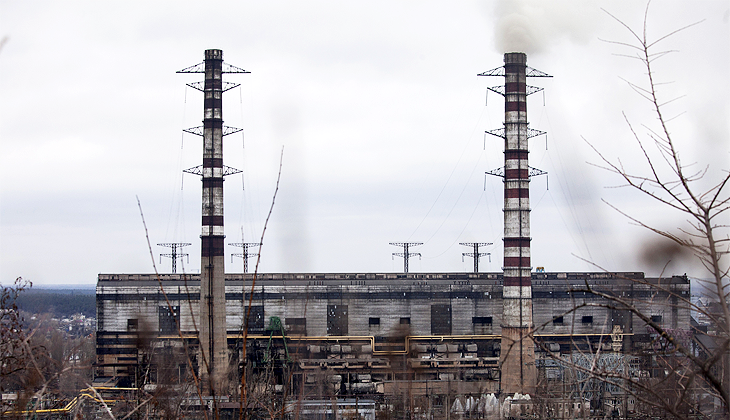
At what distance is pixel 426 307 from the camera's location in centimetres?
3106

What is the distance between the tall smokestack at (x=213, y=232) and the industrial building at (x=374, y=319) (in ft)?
0.15

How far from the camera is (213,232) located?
1057 inches

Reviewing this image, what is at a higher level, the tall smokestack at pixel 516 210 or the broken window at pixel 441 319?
the tall smokestack at pixel 516 210

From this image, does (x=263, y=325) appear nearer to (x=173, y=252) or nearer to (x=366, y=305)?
(x=366, y=305)

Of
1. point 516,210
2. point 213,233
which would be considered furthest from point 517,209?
point 213,233

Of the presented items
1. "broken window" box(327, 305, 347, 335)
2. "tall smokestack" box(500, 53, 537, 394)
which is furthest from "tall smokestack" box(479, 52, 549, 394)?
"broken window" box(327, 305, 347, 335)

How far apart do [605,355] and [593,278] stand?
6.77m

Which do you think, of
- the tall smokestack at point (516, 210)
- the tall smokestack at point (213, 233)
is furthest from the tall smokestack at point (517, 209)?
the tall smokestack at point (213, 233)

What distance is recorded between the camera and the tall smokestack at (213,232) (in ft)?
87.0

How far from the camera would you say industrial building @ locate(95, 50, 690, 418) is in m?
27.2

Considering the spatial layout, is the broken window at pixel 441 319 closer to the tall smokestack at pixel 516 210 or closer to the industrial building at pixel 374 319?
the industrial building at pixel 374 319

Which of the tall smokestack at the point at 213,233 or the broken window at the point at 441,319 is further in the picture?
the broken window at the point at 441,319

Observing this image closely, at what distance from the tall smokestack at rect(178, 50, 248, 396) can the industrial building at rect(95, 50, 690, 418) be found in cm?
5

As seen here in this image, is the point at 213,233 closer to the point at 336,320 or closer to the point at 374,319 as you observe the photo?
the point at 336,320
